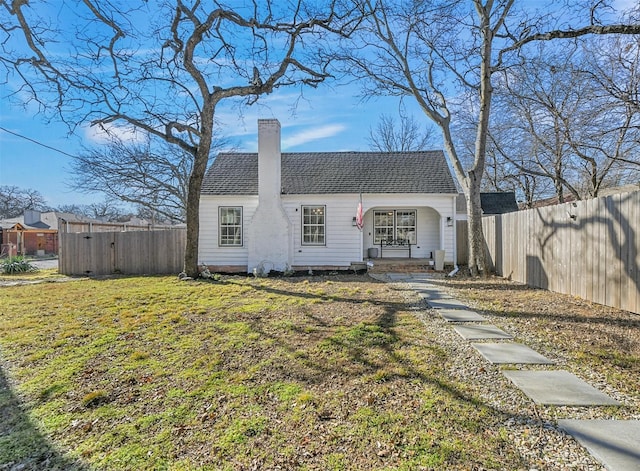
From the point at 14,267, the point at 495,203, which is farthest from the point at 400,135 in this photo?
the point at 14,267

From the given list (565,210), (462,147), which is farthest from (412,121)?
(565,210)

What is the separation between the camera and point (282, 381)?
3.42m

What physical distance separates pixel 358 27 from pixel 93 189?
18.4 m

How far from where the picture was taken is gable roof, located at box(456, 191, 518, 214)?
20948 millimetres

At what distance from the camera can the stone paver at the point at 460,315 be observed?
5703 mm

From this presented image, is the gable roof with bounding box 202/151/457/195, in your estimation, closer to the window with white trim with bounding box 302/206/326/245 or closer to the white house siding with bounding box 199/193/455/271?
the white house siding with bounding box 199/193/455/271

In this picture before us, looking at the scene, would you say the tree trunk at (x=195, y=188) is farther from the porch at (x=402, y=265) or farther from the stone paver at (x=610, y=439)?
the stone paver at (x=610, y=439)

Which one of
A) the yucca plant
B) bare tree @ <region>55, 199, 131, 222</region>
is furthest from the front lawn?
bare tree @ <region>55, 199, 131, 222</region>

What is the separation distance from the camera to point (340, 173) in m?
14.0

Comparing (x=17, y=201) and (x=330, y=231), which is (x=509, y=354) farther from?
(x=17, y=201)

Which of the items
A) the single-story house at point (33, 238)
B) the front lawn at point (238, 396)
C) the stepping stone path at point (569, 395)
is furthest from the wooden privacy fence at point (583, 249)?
the single-story house at point (33, 238)

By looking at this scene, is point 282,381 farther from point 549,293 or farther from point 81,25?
point 81,25

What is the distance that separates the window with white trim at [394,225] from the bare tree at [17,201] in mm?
51319

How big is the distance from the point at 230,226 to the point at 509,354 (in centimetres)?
1086
